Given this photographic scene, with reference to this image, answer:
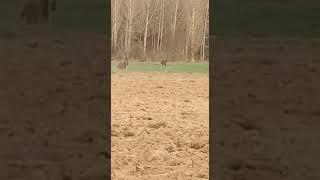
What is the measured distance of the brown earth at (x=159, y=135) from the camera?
163 inches

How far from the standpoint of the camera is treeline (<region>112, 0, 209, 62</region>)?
22.8 metres
